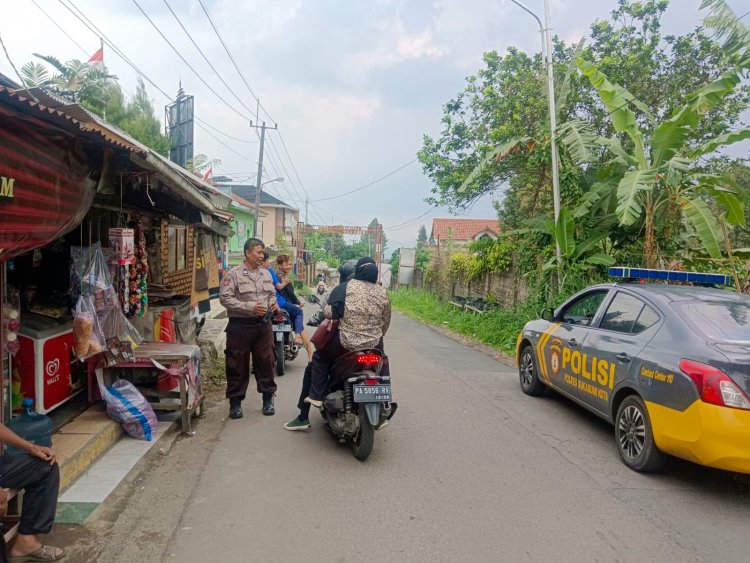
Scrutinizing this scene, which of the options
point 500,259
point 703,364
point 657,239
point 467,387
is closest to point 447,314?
point 500,259

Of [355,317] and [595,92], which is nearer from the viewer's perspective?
[355,317]

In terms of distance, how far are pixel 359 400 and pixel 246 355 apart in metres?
1.82

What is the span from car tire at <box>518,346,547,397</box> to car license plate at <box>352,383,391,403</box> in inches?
125

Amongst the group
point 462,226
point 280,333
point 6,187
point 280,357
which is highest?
point 462,226

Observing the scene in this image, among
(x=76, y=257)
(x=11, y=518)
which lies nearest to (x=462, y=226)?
(x=76, y=257)

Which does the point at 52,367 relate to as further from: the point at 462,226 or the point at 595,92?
the point at 462,226

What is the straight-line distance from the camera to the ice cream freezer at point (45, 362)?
4.53 metres

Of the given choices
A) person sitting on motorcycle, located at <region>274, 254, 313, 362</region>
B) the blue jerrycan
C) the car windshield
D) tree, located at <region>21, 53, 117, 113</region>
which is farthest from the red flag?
the car windshield

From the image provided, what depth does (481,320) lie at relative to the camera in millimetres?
15867

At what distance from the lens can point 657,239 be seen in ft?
33.3

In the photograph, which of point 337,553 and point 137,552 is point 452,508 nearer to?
point 337,553

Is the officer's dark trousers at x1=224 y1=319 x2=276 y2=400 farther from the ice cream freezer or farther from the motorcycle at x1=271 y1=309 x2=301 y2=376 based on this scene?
the motorcycle at x1=271 y1=309 x2=301 y2=376

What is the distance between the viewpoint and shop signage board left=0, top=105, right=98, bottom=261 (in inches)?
121

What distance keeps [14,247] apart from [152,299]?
4.22 m
